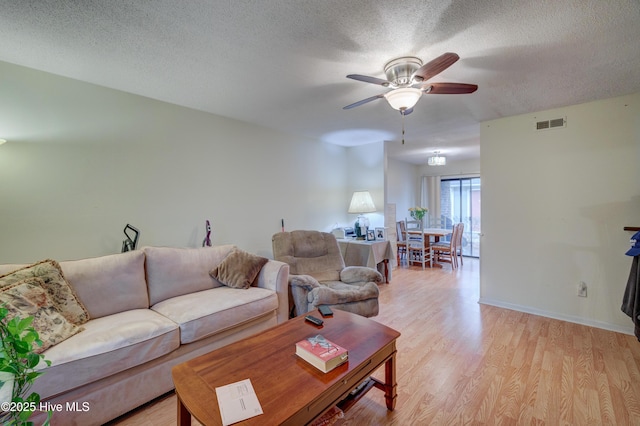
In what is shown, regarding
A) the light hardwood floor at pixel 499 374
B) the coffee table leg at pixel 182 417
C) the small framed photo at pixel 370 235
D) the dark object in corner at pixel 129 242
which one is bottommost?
the light hardwood floor at pixel 499 374

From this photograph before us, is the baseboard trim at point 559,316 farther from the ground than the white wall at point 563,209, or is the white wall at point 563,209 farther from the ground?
the white wall at point 563,209

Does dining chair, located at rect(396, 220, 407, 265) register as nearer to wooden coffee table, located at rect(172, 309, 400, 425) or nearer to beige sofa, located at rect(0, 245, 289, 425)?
beige sofa, located at rect(0, 245, 289, 425)

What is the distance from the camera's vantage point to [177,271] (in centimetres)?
246

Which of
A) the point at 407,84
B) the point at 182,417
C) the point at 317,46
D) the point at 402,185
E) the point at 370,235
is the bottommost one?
the point at 182,417

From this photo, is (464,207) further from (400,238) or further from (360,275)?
(360,275)

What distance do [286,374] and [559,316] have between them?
331cm

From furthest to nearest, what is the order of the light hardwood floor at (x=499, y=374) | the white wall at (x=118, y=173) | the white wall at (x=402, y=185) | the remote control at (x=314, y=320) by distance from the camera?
the white wall at (x=402, y=185)
the white wall at (x=118, y=173)
the remote control at (x=314, y=320)
the light hardwood floor at (x=499, y=374)

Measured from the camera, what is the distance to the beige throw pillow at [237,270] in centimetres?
260

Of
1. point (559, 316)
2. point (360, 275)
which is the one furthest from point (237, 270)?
point (559, 316)

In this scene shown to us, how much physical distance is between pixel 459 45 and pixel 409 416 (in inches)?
93.1

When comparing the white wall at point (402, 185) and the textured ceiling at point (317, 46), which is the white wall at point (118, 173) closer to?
the textured ceiling at point (317, 46)

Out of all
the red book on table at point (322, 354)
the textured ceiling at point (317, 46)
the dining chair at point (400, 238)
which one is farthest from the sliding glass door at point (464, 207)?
the red book on table at point (322, 354)

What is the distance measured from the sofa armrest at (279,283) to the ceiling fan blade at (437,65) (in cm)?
195

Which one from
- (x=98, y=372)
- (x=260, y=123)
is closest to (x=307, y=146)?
(x=260, y=123)
